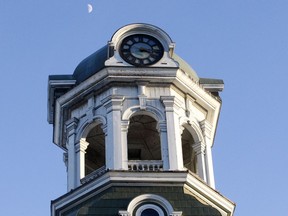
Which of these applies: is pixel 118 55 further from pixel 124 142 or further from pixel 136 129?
pixel 124 142

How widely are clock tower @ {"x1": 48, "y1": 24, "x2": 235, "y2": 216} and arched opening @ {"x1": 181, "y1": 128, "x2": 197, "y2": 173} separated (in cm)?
4

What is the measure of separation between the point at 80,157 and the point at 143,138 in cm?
396

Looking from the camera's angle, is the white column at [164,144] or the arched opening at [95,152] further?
the arched opening at [95,152]

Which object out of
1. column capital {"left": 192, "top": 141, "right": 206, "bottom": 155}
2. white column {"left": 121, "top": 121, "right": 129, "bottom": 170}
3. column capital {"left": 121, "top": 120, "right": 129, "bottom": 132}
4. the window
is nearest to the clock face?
column capital {"left": 121, "top": 120, "right": 129, "bottom": 132}

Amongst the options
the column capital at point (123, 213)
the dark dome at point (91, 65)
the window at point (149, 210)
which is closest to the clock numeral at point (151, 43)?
the dark dome at point (91, 65)

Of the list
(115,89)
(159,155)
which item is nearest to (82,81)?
(115,89)

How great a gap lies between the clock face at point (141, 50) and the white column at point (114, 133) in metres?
1.60

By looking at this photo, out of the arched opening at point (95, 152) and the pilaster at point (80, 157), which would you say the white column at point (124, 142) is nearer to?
the pilaster at point (80, 157)

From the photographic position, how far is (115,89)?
37.3 metres

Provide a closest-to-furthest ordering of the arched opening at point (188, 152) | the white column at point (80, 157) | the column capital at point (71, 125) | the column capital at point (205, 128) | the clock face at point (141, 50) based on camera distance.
Answer: 1. the white column at point (80, 157)
2. the column capital at point (71, 125)
3. the clock face at point (141, 50)
4. the column capital at point (205, 128)
5. the arched opening at point (188, 152)

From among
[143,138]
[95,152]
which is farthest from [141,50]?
[95,152]

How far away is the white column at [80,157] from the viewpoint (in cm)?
3628

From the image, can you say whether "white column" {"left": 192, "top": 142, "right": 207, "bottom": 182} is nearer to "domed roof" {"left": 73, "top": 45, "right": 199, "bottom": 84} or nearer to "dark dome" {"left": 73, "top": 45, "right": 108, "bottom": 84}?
"domed roof" {"left": 73, "top": 45, "right": 199, "bottom": 84}

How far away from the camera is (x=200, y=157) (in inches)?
1468
